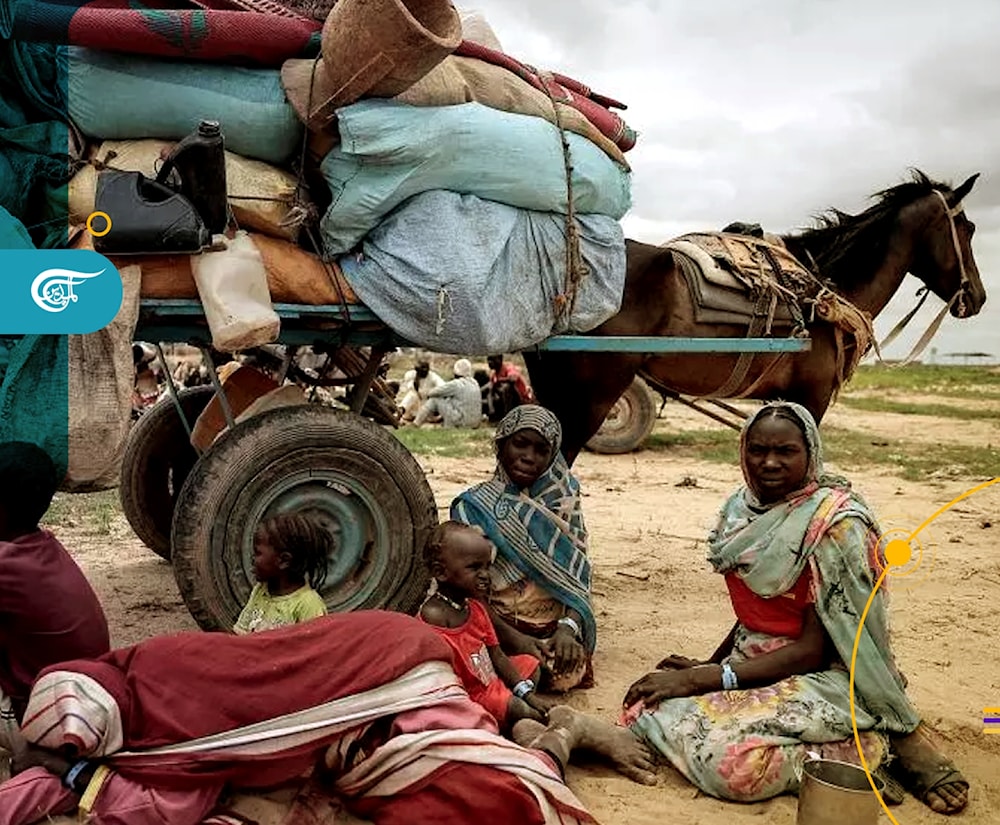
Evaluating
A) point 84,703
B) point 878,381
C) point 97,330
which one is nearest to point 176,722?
point 84,703

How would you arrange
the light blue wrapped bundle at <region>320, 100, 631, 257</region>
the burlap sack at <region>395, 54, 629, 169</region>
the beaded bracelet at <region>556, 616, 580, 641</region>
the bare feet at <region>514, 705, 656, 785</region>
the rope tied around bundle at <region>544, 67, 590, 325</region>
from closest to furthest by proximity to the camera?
the bare feet at <region>514, 705, 656, 785</region>
the light blue wrapped bundle at <region>320, 100, 631, 257</region>
the burlap sack at <region>395, 54, 629, 169</region>
the beaded bracelet at <region>556, 616, 580, 641</region>
the rope tied around bundle at <region>544, 67, 590, 325</region>

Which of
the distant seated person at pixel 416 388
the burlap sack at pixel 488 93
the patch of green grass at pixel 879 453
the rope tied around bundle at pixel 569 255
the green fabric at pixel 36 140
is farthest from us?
the distant seated person at pixel 416 388

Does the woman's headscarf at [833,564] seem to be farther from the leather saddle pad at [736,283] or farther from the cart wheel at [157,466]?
the cart wheel at [157,466]

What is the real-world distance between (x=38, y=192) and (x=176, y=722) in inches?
83.6

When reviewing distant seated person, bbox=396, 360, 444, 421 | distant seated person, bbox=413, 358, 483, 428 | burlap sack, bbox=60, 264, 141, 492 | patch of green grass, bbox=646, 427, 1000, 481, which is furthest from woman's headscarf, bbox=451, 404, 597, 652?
distant seated person, bbox=396, 360, 444, 421

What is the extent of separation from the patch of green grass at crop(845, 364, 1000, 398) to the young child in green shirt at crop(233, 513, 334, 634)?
25949mm

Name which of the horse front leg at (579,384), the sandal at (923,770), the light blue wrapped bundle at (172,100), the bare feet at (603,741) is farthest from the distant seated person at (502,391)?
the sandal at (923,770)

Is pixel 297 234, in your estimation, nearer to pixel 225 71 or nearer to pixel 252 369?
pixel 225 71

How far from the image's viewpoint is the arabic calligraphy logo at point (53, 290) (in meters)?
3.38

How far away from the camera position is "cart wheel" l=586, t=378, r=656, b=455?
40.9 ft

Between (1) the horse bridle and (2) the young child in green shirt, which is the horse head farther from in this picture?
(2) the young child in green shirt

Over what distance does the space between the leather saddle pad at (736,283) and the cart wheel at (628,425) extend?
6.73 meters

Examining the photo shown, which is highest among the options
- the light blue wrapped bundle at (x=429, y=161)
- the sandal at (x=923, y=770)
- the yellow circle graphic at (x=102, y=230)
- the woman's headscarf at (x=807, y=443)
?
the light blue wrapped bundle at (x=429, y=161)

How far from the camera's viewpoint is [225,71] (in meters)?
3.85
